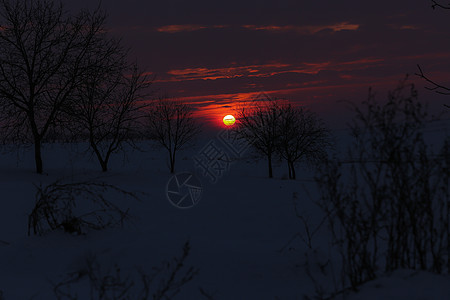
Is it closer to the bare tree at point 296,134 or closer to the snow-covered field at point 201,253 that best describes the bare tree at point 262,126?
the bare tree at point 296,134

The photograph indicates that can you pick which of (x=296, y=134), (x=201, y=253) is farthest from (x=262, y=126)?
(x=201, y=253)

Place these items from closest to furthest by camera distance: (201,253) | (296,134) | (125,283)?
1. (125,283)
2. (201,253)
3. (296,134)

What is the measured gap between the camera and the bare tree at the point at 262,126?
22.5 meters

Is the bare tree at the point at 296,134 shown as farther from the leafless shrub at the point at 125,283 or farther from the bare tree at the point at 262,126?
the leafless shrub at the point at 125,283

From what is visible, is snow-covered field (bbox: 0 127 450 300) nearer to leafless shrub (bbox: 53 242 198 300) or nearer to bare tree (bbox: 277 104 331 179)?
leafless shrub (bbox: 53 242 198 300)

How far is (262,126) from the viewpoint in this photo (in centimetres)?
2320

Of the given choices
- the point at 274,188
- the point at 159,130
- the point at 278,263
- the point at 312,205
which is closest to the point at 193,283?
the point at 278,263

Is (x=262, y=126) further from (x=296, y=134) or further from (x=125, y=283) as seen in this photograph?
(x=125, y=283)

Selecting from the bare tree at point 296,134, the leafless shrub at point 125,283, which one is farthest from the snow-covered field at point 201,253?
the bare tree at point 296,134

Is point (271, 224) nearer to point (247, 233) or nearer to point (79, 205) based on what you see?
point (247, 233)

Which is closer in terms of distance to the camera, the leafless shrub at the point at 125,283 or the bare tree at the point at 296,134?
the leafless shrub at the point at 125,283

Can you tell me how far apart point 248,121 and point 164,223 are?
17927mm

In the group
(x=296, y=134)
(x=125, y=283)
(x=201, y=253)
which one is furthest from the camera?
(x=296, y=134)

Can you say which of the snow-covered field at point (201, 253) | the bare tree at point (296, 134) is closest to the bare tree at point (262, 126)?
the bare tree at point (296, 134)
